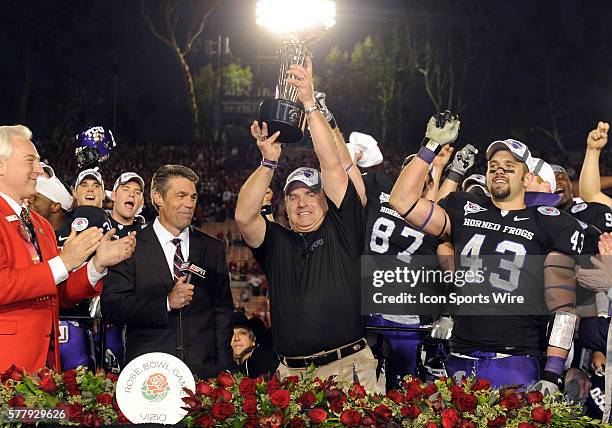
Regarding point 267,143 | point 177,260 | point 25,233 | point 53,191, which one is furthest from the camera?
point 53,191

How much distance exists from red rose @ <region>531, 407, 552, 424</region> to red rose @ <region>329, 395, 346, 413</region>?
33.7 inches

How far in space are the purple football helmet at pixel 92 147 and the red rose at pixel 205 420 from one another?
5.42 metres

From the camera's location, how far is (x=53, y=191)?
7789 mm

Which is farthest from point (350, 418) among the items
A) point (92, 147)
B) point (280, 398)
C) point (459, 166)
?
point (92, 147)

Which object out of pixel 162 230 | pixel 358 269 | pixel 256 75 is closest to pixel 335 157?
pixel 358 269

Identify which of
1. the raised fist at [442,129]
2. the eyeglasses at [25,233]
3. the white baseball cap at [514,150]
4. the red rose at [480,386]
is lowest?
the red rose at [480,386]

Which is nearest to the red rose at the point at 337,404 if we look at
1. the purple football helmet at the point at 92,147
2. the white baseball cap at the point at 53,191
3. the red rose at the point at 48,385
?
the red rose at the point at 48,385

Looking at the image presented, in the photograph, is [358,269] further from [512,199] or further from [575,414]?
[575,414]

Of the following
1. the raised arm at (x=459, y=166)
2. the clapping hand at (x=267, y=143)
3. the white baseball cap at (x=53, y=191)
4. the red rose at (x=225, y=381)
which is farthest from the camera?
the white baseball cap at (x=53, y=191)

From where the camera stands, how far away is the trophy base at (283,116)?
505 cm

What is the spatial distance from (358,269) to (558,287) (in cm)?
130

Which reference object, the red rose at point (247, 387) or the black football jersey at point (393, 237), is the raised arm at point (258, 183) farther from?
the black football jersey at point (393, 237)

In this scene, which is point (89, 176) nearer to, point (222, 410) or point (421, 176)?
point (421, 176)

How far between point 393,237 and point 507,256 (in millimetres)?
1342
